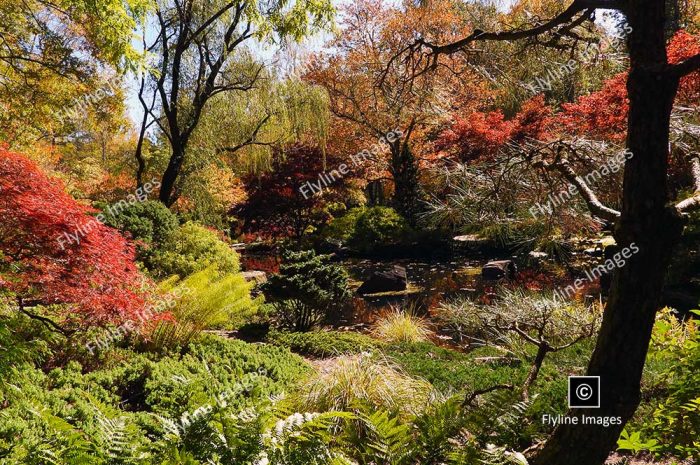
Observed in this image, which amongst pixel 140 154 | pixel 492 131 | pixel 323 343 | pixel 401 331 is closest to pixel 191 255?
pixel 323 343

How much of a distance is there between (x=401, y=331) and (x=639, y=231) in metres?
5.73

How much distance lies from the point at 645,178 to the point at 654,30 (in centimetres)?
59

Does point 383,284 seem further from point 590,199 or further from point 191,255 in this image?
point 590,199

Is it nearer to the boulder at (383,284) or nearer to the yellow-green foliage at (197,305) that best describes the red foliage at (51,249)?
the yellow-green foliage at (197,305)

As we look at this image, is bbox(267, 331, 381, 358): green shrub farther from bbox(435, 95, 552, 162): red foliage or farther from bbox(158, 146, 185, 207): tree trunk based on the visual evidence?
bbox(435, 95, 552, 162): red foliage

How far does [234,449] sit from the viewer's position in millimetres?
2066

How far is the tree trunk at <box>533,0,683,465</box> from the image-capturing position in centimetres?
179

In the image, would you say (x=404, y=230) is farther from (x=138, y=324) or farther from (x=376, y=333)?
(x=138, y=324)

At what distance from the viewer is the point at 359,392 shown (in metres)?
3.94

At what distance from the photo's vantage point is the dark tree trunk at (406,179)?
706 inches

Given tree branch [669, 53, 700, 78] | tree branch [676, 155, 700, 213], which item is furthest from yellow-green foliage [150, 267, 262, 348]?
tree branch [669, 53, 700, 78]

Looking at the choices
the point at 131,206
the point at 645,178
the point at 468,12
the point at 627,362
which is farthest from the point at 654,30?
the point at 468,12

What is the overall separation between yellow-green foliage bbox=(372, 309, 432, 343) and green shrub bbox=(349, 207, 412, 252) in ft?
26.8

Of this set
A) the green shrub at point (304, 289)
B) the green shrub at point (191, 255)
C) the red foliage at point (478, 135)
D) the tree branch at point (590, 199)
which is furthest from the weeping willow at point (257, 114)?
the tree branch at point (590, 199)
